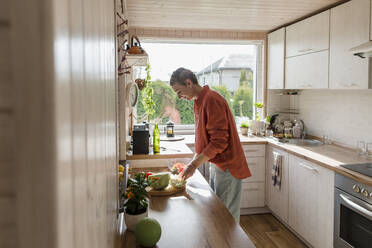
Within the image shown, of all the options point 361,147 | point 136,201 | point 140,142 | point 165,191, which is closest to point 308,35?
point 361,147

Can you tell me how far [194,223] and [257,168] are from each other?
2.44 metres

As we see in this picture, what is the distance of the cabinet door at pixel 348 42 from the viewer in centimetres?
248

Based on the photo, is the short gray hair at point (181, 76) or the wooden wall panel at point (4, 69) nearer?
the wooden wall panel at point (4, 69)

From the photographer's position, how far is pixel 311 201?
280 centimetres

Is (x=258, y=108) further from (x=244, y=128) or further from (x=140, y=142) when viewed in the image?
(x=140, y=142)

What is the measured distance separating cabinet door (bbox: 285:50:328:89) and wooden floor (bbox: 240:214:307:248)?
1606 millimetres

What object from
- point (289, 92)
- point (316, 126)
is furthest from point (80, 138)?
point (289, 92)

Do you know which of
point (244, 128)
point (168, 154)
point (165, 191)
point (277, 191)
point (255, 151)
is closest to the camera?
point (165, 191)

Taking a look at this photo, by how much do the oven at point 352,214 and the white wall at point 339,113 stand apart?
0.87 meters

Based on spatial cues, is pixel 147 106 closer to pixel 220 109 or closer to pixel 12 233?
pixel 220 109

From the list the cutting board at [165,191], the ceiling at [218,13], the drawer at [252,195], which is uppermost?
the ceiling at [218,13]

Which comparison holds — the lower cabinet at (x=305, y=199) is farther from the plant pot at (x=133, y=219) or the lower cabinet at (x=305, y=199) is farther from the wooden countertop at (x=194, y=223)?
the plant pot at (x=133, y=219)

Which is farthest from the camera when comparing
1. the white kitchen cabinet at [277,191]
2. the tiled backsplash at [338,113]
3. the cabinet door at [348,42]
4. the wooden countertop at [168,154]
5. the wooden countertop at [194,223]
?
the white kitchen cabinet at [277,191]

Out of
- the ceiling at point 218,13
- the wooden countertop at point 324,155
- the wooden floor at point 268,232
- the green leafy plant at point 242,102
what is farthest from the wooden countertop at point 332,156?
the ceiling at point 218,13
